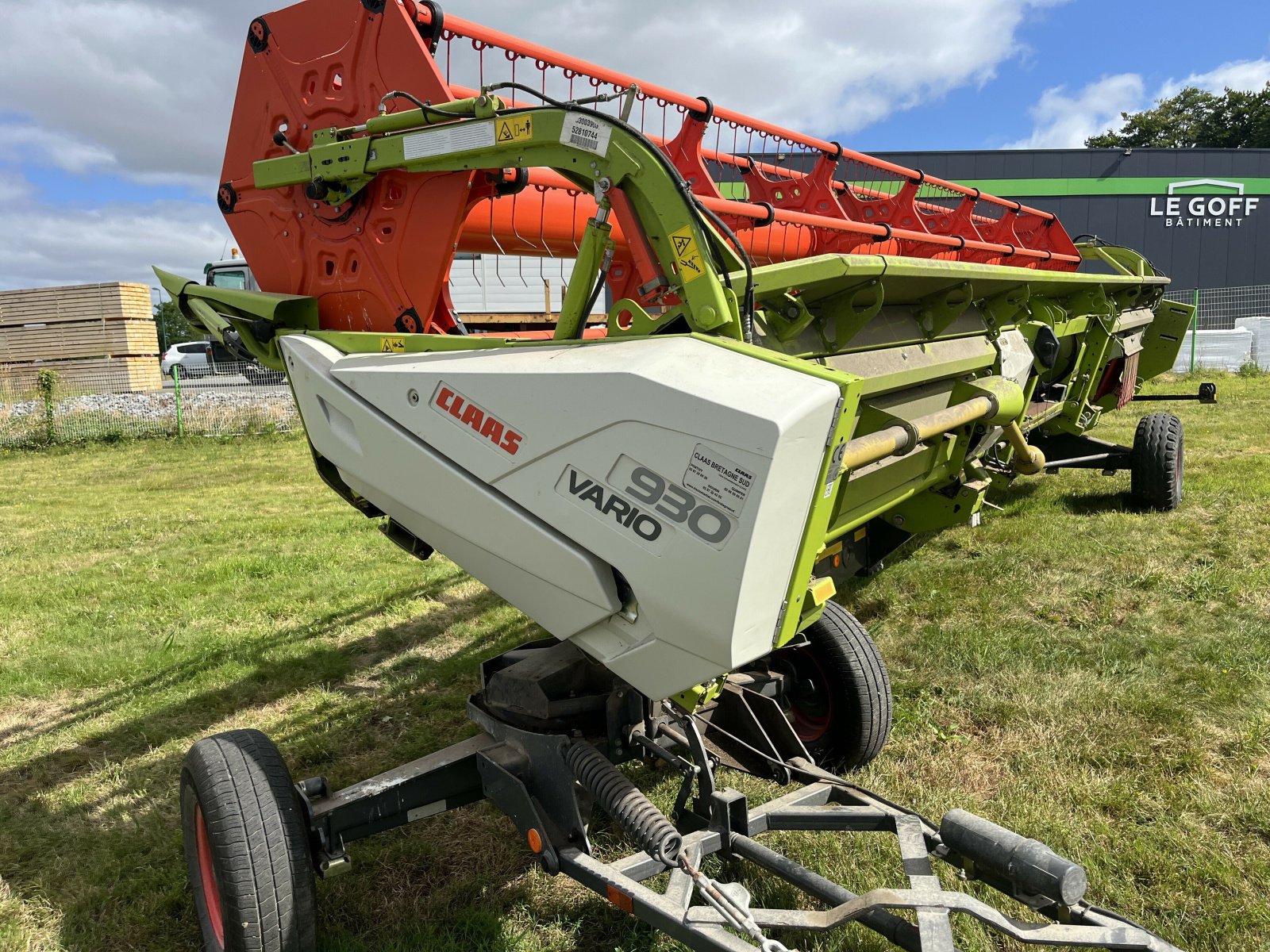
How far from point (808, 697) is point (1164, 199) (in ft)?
93.4

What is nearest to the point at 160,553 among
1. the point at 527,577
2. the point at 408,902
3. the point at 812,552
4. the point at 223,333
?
the point at 223,333

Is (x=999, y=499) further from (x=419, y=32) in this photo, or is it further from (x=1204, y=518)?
(x=419, y=32)

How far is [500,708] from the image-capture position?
2.78 m

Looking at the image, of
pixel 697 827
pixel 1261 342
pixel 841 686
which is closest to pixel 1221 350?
pixel 1261 342

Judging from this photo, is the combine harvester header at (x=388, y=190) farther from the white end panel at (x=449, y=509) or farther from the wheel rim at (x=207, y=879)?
the wheel rim at (x=207, y=879)

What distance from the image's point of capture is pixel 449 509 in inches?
95.0

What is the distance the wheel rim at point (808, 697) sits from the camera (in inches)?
131

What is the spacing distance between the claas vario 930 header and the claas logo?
0.01 m

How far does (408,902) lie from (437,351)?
69.3 inches

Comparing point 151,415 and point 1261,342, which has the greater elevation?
point 1261,342

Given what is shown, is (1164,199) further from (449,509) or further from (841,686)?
(449,509)

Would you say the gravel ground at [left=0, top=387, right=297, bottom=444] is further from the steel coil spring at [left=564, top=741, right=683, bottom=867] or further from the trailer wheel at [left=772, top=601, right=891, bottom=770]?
the steel coil spring at [left=564, top=741, right=683, bottom=867]

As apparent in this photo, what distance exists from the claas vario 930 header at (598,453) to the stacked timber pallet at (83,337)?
14874 mm

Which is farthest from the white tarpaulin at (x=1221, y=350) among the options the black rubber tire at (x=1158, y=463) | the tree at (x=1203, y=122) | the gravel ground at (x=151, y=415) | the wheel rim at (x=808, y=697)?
the tree at (x=1203, y=122)
